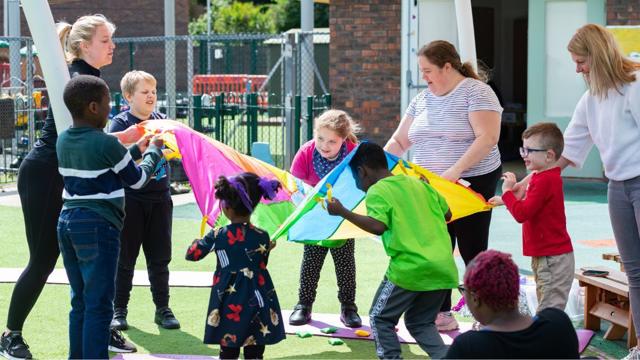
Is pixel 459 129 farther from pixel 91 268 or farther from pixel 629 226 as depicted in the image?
pixel 91 268

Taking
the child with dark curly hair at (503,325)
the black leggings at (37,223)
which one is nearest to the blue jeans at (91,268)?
the black leggings at (37,223)

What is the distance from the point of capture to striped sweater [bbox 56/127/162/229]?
541cm

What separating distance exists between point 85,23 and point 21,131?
47.5 ft

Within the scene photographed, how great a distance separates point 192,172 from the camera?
22.6 feet

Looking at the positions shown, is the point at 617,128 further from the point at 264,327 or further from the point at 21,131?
the point at 21,131

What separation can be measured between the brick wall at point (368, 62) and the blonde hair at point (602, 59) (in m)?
10.7

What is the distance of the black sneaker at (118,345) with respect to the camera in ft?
21.8

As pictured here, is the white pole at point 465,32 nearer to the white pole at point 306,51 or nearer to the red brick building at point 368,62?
the red brick building at point 368,62

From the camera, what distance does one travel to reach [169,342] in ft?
22.6

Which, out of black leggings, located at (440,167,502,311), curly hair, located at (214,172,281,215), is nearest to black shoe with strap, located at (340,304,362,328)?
black leggings, located at (440,167,502,311)

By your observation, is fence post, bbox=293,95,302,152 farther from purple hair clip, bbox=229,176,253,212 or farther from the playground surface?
purple hair clip, bbox=229,176,253,212

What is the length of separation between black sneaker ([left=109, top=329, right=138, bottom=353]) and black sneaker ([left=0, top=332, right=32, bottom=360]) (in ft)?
1.72

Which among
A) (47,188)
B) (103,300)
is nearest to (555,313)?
(103,300)

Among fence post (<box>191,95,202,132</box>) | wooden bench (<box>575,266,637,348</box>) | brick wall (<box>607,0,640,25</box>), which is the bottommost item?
wooden bench (<box>575,266,637,348</box>)
